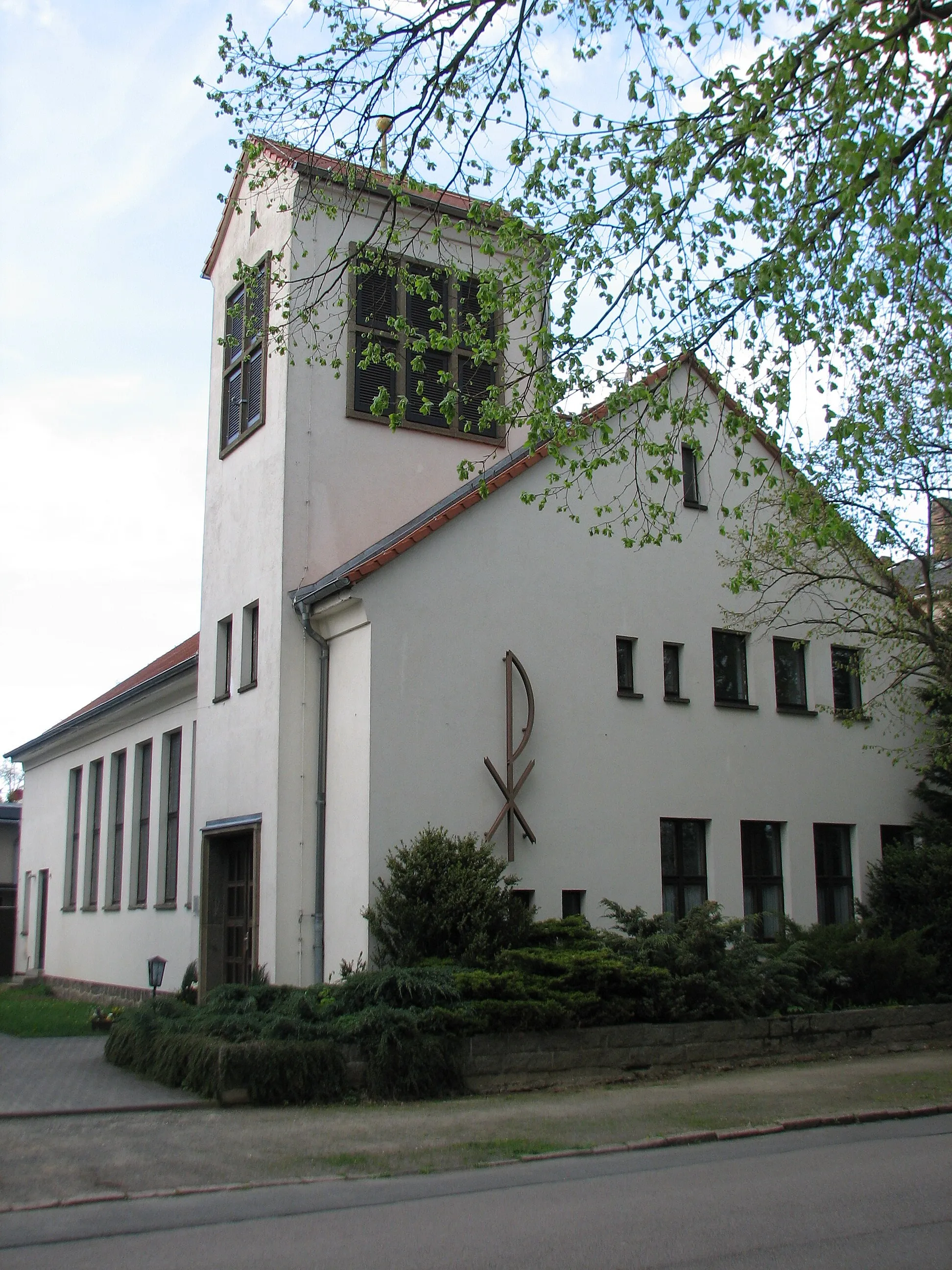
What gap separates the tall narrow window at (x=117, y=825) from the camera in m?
24.6

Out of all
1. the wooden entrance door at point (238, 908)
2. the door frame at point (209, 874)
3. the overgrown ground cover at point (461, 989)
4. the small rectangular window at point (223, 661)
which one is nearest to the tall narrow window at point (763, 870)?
the overgrown ground cover at point (461, 989)

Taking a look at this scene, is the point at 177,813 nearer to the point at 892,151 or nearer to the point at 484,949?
the point at 484,949

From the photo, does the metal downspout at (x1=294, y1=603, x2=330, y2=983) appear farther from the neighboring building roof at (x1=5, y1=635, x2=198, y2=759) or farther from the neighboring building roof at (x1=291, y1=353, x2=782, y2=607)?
the neighboring building roof at (x1=5, y1=635, x2=198, y2=759)

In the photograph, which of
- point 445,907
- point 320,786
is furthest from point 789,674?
point 445,907

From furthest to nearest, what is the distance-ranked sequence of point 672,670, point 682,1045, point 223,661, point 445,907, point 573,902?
point 223,661 → point 672,670 → point 573,902 → point 445,907 → point 682,1045

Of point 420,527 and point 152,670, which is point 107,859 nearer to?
point 152,670

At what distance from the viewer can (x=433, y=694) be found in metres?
16.3

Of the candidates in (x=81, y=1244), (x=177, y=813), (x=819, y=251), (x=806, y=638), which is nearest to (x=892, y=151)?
(x=819, y=251)

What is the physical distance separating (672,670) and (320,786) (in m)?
5.81

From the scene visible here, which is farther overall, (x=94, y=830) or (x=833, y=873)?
(x=94, y=830)

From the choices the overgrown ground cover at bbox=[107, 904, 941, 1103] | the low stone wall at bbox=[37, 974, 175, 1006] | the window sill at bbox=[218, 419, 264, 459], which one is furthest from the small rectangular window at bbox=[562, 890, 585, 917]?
the window sill at bbox=[218, 419, 264, 459]

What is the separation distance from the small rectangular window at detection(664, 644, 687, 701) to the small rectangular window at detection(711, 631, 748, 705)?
70 cm

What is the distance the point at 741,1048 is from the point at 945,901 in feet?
18.6

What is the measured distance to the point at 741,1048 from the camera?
14.5 meters
